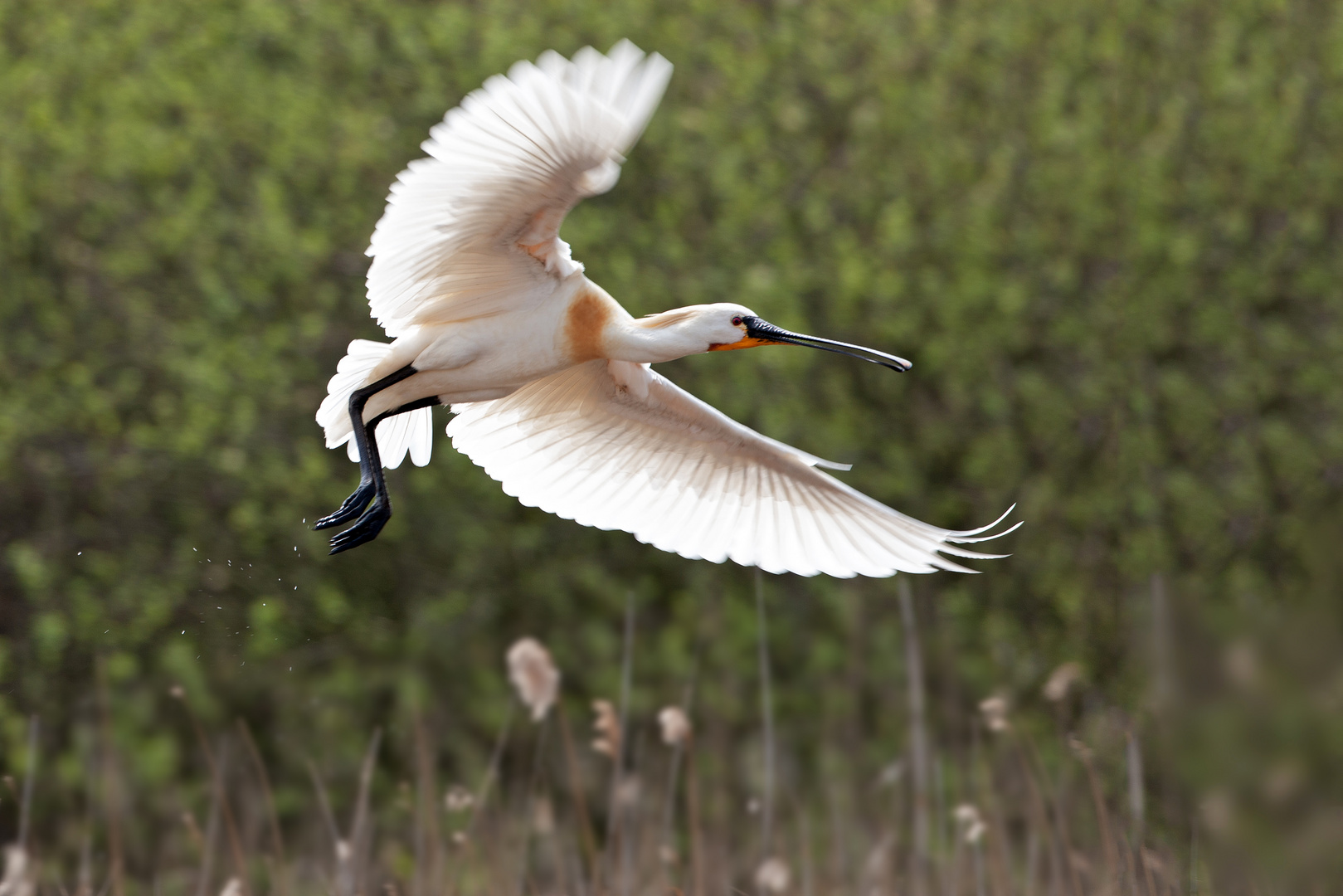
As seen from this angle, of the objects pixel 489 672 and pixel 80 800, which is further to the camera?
pixel 80 800

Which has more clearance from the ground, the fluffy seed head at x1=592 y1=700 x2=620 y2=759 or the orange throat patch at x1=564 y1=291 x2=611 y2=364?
the orange throat patch at x1=564 y1=291 x2=611 y2=364

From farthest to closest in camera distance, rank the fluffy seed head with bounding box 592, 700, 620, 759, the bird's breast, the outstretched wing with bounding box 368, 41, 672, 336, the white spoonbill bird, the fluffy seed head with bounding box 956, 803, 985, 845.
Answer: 1. the fluffy seed head with bounding box 956, 803, 985, 845
2. the fluffy seed head with bounding box 592, 700, 620, 759
3. the bird's breast
4. the white spoonbill bird
5. the outstretched wing with bounding box 368, 41, 672, 336

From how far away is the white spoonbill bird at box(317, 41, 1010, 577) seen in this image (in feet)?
9.53

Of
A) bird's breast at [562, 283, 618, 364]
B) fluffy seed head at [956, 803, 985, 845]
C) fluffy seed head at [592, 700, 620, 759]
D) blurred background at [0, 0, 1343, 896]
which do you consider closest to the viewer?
bird's breast at [562, 283, 618, 364]

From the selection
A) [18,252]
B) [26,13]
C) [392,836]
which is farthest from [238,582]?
[26,13]

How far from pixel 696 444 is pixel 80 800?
10.7 feet

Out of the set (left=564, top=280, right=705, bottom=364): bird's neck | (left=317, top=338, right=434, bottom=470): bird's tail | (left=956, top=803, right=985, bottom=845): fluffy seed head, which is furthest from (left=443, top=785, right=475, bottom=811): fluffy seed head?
(left=956, top=803, right=985, bottom=845): fluffy seed head

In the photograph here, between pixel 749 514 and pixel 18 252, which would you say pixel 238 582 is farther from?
pixel 749 514

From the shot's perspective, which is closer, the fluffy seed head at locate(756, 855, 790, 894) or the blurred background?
the fluffy seed head at locate(756, 855, 790, 894)

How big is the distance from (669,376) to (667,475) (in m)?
1.50

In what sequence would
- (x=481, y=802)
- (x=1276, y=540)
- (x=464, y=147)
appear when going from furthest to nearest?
(x=1276, y=540), (x=481, y=802), (x=464, y=147)

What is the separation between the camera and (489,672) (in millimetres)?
5695

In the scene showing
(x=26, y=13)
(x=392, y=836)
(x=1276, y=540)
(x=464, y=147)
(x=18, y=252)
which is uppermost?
(x=26, y=13)

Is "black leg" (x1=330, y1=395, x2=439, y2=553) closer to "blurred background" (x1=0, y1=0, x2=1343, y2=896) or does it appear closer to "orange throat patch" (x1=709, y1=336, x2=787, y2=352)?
"orange throat patch" (x1=709, y1=336, x2=787, y2=352)
